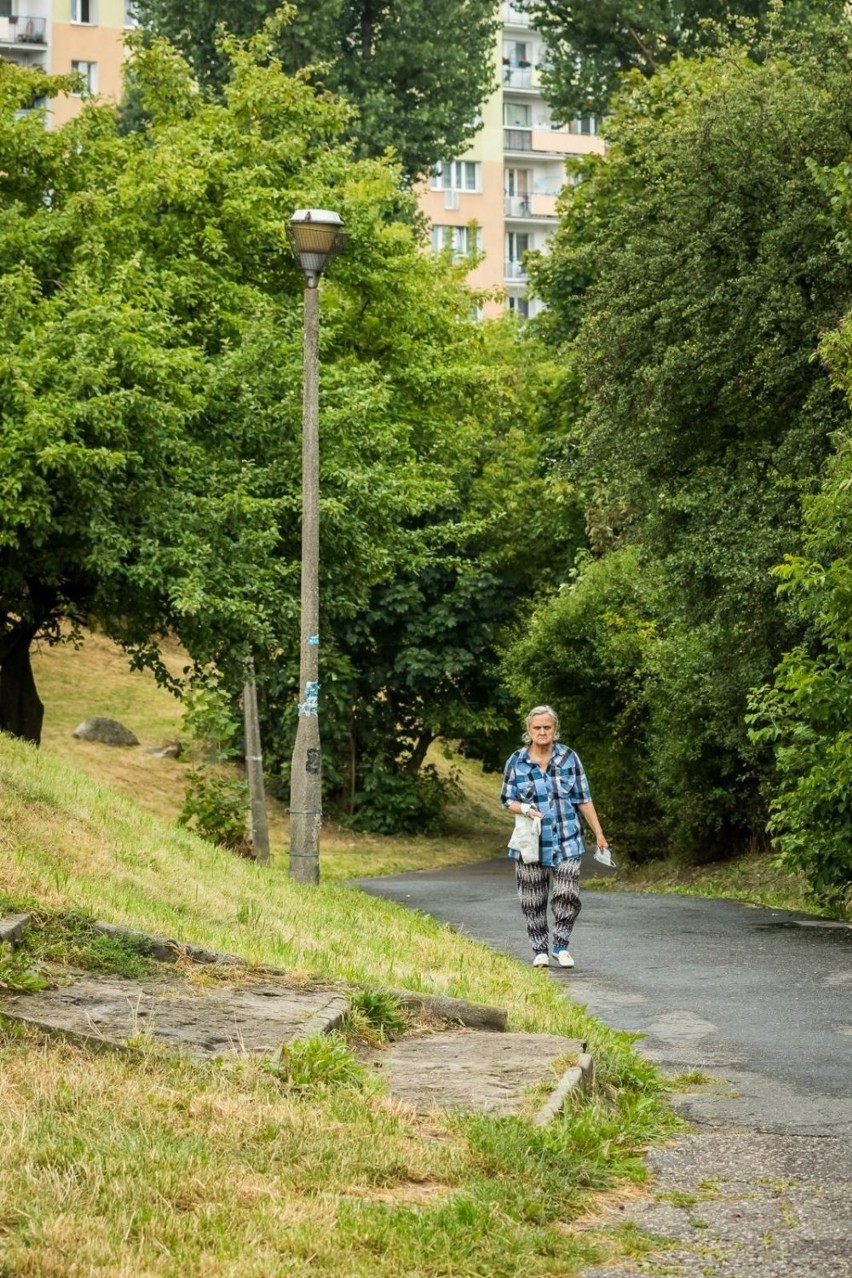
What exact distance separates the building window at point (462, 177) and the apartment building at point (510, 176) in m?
0.04

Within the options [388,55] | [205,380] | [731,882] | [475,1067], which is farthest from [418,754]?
[475,1067]

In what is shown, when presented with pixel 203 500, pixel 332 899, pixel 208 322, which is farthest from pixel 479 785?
pixel 332 899

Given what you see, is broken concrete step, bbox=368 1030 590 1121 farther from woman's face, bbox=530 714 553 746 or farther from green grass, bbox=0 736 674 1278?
woman's face, bbox=530 714 553 746

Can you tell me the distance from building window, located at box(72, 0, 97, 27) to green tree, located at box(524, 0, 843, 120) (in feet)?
72.2

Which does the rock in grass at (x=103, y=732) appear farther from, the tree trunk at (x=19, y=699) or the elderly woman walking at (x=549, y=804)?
the elderly woman walking at (x=549, y=804)

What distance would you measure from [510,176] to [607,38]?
39526mm

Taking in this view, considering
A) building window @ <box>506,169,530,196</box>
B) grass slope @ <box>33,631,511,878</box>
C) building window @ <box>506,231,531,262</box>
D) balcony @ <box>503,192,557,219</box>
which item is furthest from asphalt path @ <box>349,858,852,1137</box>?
building window @ <box>506,169,530,196</box>

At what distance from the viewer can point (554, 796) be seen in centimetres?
1262

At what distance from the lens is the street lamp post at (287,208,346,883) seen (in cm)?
1917

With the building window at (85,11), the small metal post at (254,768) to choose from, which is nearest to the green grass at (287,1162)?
the small metal post at (254,768)

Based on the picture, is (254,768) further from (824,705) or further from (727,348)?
(824,705)

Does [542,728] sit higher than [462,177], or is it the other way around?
[462,177]

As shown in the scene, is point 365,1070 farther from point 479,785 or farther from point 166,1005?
point 479,785

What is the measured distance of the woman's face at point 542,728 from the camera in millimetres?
12602
